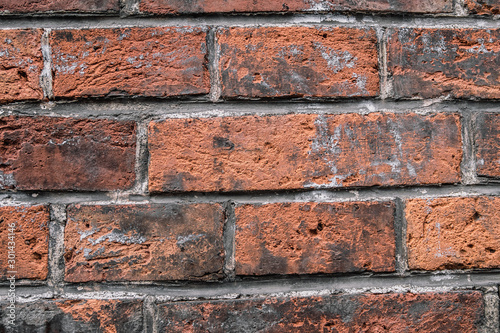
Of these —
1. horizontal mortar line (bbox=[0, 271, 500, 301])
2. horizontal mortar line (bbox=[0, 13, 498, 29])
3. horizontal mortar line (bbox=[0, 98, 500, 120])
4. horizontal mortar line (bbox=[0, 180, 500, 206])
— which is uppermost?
horizontal mortar line (bbox=[0, 13, 498, 29])

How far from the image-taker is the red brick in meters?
0.50

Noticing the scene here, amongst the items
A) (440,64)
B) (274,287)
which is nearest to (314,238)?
(274,287)

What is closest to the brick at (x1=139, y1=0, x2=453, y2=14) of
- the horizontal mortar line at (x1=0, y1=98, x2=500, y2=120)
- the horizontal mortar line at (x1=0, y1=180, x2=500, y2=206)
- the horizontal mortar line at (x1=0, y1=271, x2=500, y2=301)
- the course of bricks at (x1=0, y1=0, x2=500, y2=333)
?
the course of bricks at (x1=0, y1=0, x2=500, y2=333)

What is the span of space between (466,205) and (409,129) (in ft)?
0.45

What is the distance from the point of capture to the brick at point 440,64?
51 centimetres

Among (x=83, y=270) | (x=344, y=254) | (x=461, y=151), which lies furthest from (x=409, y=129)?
(x=83, y=270)

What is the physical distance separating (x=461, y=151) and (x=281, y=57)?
0.97 ft

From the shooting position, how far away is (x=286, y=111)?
0.51 m

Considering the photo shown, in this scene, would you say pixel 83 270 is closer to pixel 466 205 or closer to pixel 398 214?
pixel 398 214

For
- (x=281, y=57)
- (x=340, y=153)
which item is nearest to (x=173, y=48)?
(x=281, y=57)

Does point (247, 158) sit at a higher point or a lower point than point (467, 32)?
lower

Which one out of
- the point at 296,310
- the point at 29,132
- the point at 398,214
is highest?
the point at 29,132

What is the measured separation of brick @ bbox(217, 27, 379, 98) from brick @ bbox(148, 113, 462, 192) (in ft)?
0.14

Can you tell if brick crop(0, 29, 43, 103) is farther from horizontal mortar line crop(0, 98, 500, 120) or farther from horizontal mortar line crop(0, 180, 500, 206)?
horizontal mortar line crop(0, 180, 500, 206)
